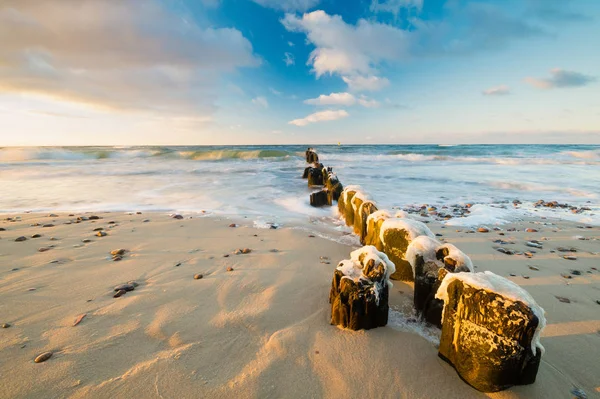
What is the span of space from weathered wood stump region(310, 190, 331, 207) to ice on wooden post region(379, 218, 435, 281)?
179 inches

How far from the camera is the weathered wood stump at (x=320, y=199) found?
766cm

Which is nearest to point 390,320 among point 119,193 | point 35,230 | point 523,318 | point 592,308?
point 523,318

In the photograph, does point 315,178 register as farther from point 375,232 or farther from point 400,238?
point 400,238

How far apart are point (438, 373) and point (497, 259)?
2792mm

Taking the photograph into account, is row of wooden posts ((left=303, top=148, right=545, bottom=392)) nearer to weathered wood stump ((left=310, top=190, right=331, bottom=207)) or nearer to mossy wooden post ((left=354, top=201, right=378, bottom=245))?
mossy wooden post ((left=354, top=201, right=378, bottom=245))

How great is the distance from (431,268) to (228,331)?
5.77 ft

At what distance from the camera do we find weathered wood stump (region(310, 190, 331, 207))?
7660mm

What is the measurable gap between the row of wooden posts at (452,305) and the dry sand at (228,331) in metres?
0.14

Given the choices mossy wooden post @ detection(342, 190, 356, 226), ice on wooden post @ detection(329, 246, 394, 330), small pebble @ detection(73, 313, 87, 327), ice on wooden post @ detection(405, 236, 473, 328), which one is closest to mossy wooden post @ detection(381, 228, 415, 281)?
ice on wooden post @ detection(405, 236, 473, 328)

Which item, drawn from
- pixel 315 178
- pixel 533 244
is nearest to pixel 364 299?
pixel 533 244

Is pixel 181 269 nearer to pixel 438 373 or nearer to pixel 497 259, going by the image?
pixel 438 373

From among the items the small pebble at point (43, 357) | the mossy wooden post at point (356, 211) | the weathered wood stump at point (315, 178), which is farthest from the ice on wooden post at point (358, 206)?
the weathered wood stump at point (315, 178)

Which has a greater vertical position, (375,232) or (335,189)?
(375,232)

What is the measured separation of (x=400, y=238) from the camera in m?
2.94
